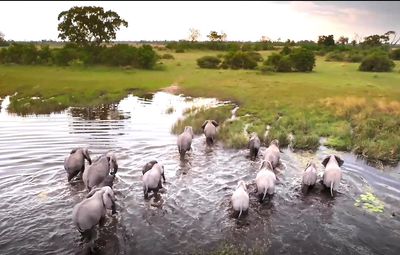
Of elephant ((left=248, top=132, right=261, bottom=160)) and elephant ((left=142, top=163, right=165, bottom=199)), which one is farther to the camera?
elephant ((left=248, top=132, right=261, bottom=160))

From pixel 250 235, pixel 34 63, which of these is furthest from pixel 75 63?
pixel 250 235

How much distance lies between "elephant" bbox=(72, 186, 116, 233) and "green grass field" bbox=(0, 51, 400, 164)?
27.4 ft

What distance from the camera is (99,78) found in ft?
124

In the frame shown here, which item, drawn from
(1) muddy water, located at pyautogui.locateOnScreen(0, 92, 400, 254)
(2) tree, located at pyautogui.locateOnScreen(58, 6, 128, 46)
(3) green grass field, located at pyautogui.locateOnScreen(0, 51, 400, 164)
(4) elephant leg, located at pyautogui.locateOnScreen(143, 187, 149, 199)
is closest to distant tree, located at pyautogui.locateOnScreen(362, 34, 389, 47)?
(3) green grass field, located at pyautogui.locateOnScreen(0, 51, 400, 164)

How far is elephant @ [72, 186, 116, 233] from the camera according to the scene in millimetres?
9383

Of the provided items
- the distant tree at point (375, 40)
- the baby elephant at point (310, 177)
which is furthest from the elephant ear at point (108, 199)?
the distant tree at point (375, 40)

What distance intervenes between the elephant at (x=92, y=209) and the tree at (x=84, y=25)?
137ft

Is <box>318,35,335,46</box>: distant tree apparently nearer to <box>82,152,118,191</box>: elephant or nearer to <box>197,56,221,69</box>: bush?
<box>197,56,221,69</box>: bush

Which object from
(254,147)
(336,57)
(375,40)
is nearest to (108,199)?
(254,147)

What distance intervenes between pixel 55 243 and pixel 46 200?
259 cm

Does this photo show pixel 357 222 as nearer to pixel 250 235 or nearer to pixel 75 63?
pixel 250 235

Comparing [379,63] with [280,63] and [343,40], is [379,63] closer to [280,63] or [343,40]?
[280,63]

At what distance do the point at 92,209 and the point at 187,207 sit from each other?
112 inches

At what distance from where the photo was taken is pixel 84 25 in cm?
4872
